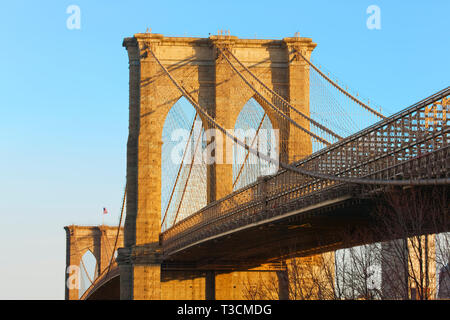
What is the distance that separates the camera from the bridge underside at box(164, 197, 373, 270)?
3606 centimetres

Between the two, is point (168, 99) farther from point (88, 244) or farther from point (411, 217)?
point (88, 244)

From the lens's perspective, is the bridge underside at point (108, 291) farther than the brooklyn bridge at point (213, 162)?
Yes

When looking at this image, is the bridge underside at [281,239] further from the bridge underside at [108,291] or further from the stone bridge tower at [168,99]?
the bridge underside at [108,291]

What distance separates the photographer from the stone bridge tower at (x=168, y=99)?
58031mm

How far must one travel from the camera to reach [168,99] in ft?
193

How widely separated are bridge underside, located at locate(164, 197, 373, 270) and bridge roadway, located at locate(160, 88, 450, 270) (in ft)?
0.13

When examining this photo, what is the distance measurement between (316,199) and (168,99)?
2500 cm

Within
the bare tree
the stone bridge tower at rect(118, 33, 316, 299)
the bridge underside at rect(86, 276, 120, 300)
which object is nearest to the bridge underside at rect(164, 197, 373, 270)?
the bare tree

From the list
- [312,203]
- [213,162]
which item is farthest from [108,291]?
[312,203]

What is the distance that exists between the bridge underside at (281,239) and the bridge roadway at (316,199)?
4 centimetres

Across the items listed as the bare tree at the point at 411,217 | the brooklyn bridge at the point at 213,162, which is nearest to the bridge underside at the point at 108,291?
the brooklyn bridge at the point at 213,162

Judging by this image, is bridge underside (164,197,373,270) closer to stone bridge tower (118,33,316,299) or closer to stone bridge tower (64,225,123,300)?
stone bridge tower (118,33,316,299)

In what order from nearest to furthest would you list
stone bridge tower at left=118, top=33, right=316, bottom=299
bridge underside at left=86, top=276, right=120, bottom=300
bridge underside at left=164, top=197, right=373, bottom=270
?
bridge underside at left=164, top=197, right=373, bottom=270, stone bridge tower at left=118, top=33, right=316, bottom=299, bridge underside at left=86, top=276, right=120, bottom=300

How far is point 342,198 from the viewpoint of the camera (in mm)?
32250
